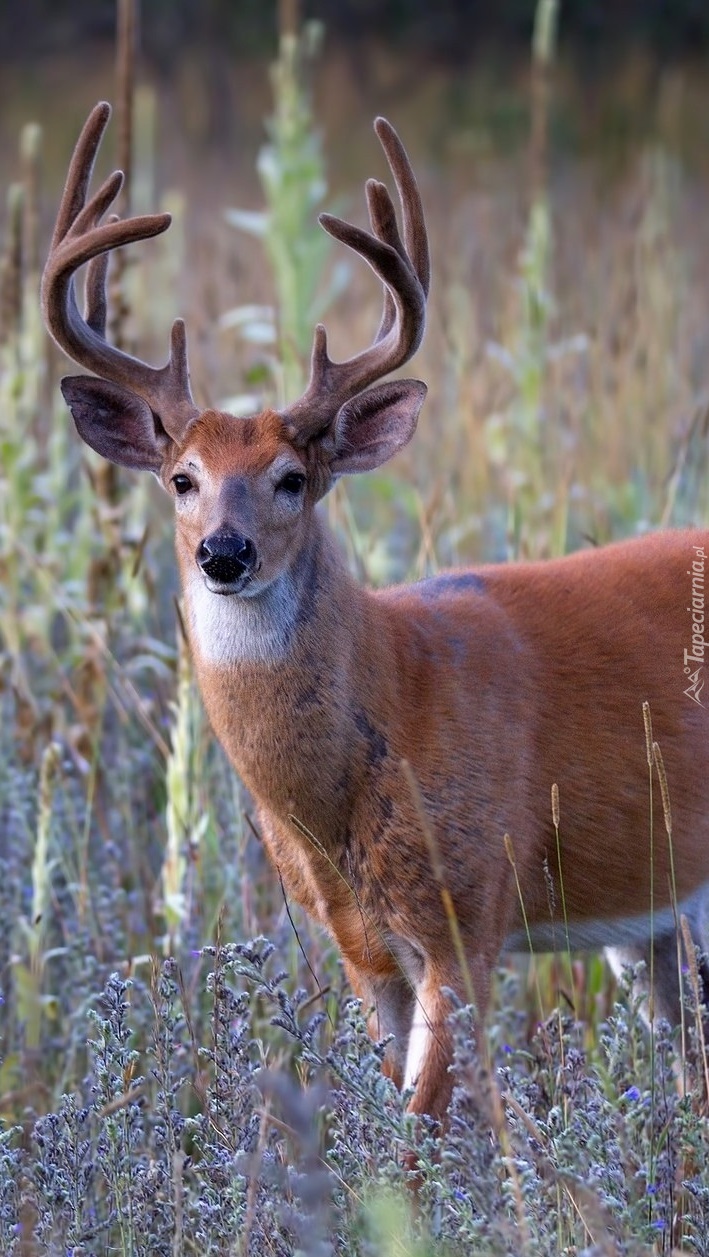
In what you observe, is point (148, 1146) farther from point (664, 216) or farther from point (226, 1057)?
point (664, 216)

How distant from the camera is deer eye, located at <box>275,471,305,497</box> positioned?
3.37 m

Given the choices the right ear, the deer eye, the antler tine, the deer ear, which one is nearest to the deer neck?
the deer eye

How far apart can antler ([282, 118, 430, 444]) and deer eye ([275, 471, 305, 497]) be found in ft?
0.30

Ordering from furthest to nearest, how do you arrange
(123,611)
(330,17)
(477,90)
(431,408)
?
(330,17) < (477,90) < (431,408) < (123,611)

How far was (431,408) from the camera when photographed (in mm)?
7547

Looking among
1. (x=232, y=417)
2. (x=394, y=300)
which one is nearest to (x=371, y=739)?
(x=232, y=417)

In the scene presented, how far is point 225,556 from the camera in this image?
10.3 ft

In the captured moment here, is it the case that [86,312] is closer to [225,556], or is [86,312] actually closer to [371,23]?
[225,556]

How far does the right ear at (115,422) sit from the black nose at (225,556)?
518 millimetres

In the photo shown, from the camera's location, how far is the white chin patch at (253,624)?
3.34 m

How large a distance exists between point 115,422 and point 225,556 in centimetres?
66

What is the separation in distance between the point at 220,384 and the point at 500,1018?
505cm

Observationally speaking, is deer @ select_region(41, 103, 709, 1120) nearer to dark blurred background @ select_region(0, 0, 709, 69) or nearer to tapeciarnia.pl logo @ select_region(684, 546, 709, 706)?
tapeciarnia.pl logo @ select_region(684, 546, 709, 706)

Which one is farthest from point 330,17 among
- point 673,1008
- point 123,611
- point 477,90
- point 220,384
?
point 673,1008
